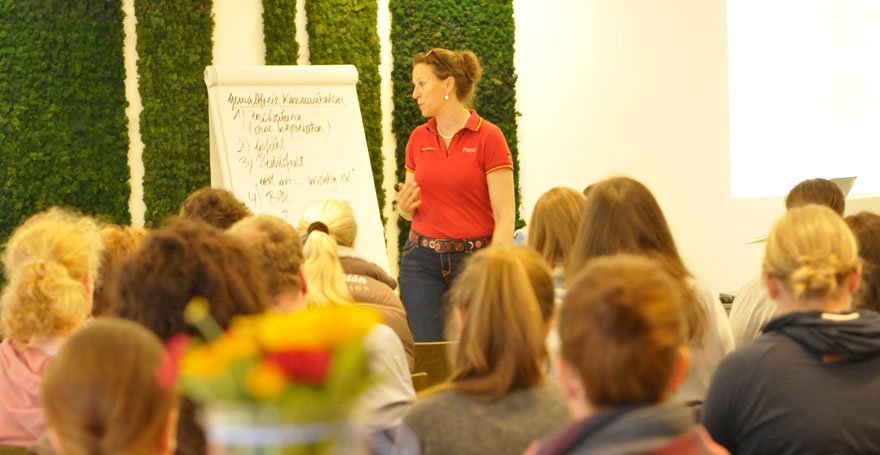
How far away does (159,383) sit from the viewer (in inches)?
57.7

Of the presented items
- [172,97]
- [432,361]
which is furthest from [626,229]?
[172,97]

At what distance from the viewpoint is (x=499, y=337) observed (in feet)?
6.73

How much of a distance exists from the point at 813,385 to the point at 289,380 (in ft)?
4.97

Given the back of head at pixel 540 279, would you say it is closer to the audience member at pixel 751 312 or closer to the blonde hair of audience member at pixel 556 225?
the blonde hair of audience member at pixel 556 225

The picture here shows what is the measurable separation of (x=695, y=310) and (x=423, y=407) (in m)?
0.92

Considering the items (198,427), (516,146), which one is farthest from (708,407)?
(516,146)

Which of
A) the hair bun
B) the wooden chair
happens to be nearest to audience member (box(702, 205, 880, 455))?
the wooden chair

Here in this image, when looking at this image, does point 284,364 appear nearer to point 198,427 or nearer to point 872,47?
point 198,427

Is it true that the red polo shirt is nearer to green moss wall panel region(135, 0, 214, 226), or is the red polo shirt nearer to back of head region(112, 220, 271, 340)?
green moss wall panel region(135, 0, 214, 226)

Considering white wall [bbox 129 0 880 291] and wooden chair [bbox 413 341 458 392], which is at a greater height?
white wall [bbox 129 0 880 291]

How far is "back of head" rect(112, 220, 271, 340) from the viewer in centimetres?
197

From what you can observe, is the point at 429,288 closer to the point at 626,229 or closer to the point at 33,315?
the point at 626,229

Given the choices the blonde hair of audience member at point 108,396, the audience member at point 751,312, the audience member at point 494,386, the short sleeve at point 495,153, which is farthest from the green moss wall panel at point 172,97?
the blonde hair of audience member at point 108,396

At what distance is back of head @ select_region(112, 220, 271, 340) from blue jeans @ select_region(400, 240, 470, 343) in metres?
2.67
